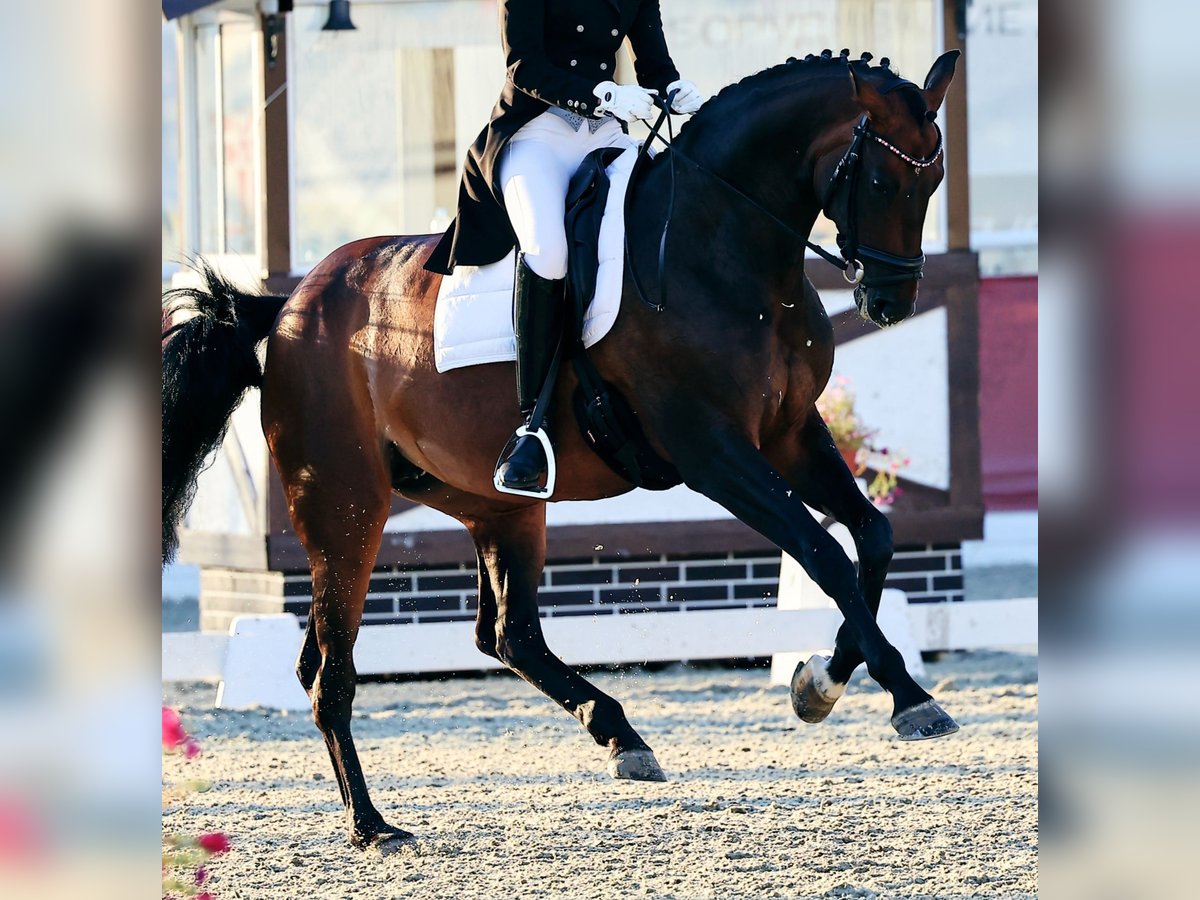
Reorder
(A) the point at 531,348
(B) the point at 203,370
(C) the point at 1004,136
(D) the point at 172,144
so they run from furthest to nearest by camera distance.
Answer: (C) the point at 1004,136
(D) the point at 172,144
(B) the point at 203,370
(A) the point at 531,348

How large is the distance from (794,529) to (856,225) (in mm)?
699

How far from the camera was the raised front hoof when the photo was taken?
4.68 meters

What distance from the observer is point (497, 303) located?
14.3 ft

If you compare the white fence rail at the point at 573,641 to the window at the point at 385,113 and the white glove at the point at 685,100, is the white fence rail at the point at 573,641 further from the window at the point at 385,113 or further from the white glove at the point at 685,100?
the white glove at the point at 685,100

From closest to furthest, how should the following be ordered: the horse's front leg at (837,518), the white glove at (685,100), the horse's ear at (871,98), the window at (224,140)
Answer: the horse's ear at (871,98) < the horse's front leg at (837,518) < the white glove at (685,100) < the window at (224,140)

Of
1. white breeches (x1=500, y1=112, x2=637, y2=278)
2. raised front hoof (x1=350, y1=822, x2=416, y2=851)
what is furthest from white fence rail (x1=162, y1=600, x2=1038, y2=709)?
white breeches (x1=500, y1=112, x2=637, y2=278)

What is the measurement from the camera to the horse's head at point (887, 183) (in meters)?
3.77

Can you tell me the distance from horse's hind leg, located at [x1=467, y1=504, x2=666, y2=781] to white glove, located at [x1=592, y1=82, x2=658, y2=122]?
1360 millimetres

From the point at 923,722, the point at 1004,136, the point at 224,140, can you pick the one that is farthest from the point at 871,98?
the point at 1004,136

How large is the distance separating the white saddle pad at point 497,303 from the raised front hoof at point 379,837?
1.30 metres

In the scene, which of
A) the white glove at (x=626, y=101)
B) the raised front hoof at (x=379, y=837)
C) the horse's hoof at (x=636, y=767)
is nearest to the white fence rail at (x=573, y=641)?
the raised front hoof at (x=379, y=837)

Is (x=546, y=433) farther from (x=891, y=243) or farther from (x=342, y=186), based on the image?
(x=342, y=186)

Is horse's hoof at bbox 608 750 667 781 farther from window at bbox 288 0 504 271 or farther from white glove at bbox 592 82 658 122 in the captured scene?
window at bbox 288 0 504 271

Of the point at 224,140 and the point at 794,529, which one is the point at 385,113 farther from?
the point at 794,529
